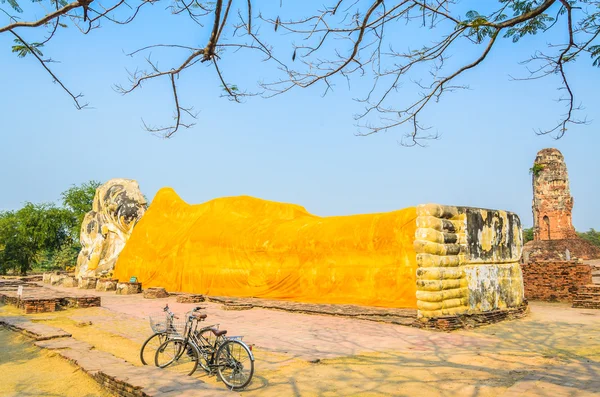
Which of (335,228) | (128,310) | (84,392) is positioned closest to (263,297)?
(335,228)

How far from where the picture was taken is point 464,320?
28.7 ft

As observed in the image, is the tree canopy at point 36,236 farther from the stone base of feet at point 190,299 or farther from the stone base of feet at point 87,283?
the stone base of feet at point 190,299

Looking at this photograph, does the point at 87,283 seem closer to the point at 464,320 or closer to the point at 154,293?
the point at 154,293

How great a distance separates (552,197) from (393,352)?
1124 inches

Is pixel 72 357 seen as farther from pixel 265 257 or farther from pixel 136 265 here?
pixel 136 265

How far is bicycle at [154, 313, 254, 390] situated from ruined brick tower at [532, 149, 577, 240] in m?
30.1

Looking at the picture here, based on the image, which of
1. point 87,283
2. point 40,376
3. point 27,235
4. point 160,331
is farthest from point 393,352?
point 27,235

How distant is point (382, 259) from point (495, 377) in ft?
20.5

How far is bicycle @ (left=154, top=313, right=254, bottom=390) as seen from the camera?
4910mm

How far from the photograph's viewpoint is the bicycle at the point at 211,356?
16.1 ft

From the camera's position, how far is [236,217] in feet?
A: 54.3

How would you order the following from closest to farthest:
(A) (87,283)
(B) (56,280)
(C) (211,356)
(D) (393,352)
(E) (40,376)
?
(C) (211,356)
(E) (40,376)
(D) (393,352)
(A) (87,283)
(B) (56,280)

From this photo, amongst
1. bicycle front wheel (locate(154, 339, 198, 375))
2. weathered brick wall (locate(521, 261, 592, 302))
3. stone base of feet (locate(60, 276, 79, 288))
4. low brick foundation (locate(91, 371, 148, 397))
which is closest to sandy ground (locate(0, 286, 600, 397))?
bicycle front wheel (locate(154, 339, 198, 375))

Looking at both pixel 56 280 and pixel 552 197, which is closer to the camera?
pixel 56 280
